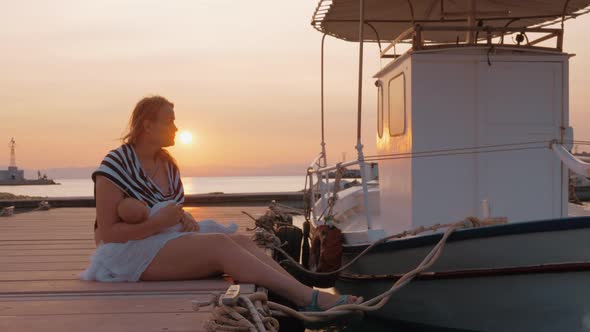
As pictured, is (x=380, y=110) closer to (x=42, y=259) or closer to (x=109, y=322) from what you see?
(x=42, y=259)

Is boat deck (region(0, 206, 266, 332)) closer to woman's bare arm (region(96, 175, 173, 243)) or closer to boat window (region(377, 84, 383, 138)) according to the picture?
woman's bare arm (region(96, 175, 173, 243))

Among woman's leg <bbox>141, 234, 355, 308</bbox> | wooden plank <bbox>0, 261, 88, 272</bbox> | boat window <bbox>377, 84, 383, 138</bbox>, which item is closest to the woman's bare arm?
woman's leg <bbox>141, 234, 355, 308</bbox>

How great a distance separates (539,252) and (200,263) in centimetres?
234

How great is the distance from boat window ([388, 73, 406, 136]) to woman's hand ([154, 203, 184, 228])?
3365mm

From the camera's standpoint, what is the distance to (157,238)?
412cm

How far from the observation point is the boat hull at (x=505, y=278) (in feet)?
15.0

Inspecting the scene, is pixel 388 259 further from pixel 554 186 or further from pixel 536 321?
pixel 554 186

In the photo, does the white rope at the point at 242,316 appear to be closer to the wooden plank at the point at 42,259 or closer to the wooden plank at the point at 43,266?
the wooden plank at the point at 43,266

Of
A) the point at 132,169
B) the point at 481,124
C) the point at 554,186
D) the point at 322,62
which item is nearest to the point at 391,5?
the point at 322,62

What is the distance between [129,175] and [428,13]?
18.2 feet

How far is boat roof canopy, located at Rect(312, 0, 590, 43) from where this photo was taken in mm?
7953

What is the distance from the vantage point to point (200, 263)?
14.0 feet

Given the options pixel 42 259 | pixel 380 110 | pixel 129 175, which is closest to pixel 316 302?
pixel 129 175

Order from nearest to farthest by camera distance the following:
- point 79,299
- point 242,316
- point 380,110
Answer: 1. point 242,316
2. point 79,299
3. point 380,110
